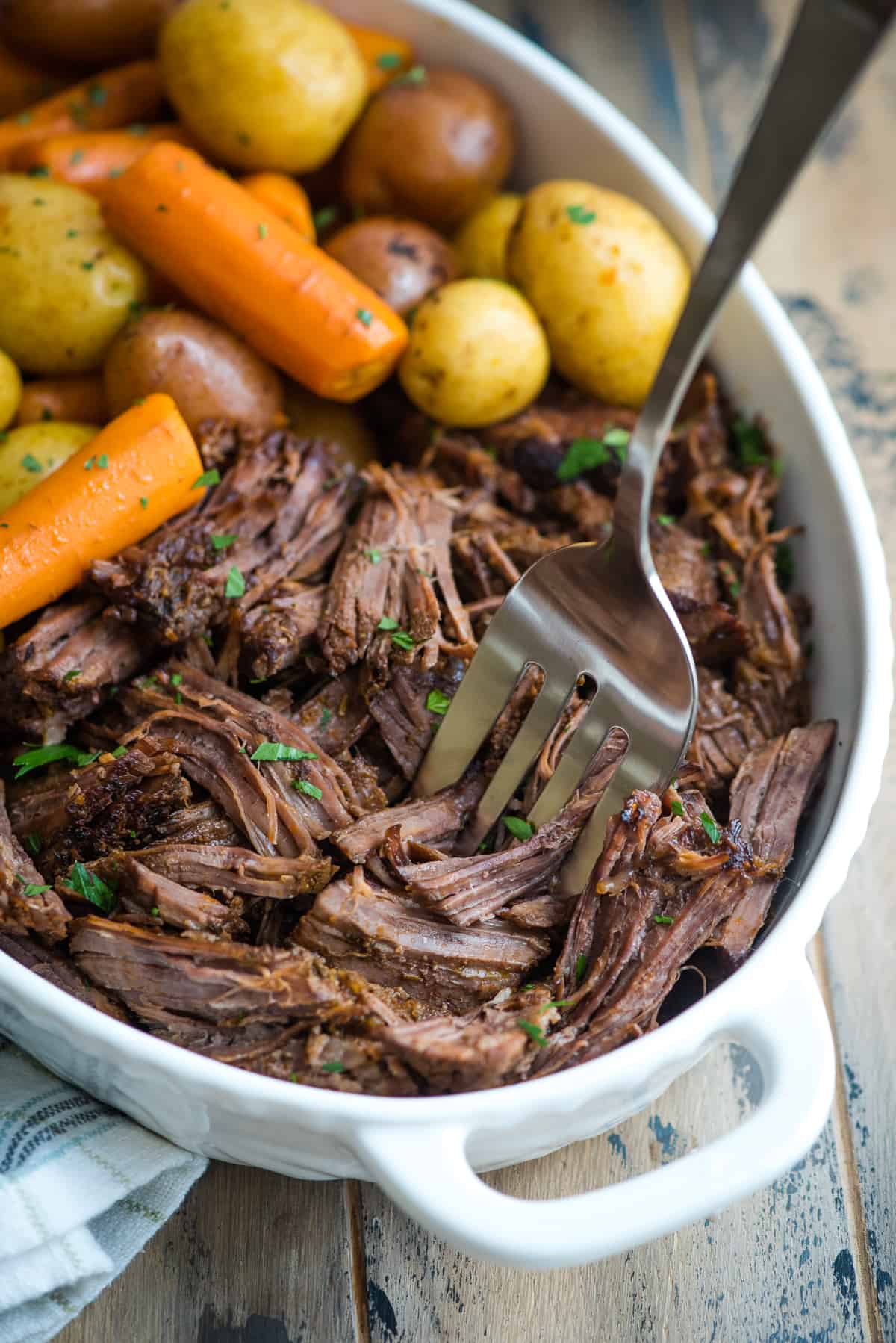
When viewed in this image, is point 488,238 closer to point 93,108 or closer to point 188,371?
point 188,371

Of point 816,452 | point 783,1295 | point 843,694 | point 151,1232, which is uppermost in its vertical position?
point 816,452

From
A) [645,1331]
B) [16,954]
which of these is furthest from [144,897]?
[645,1331]

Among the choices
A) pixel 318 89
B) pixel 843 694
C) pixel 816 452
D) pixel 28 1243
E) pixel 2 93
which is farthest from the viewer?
pixel 2 93

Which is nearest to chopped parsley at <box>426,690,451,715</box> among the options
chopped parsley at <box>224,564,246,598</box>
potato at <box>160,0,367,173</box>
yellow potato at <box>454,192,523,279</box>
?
chopped parsley at <box>224,564,246,598</box>

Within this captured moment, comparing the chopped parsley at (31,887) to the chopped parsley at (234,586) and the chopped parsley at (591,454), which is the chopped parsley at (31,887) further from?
A: the chopped parsley at (591,454)

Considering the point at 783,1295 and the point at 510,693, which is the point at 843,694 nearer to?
the point at 510,693

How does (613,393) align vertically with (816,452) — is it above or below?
below
